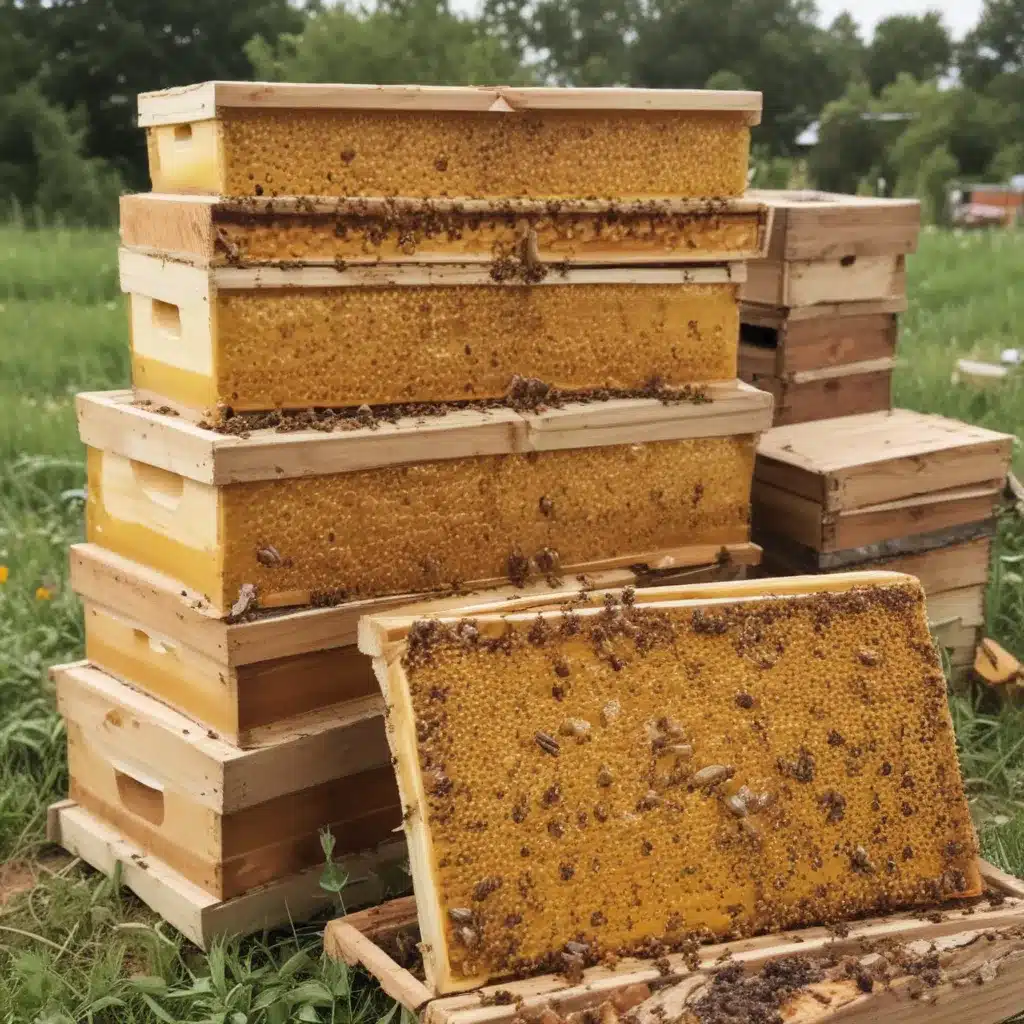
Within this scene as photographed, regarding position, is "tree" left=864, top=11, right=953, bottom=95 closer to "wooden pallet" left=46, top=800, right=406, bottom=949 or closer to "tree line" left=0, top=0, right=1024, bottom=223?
"tree line" left=0, top=0, right=1024, bottom=223

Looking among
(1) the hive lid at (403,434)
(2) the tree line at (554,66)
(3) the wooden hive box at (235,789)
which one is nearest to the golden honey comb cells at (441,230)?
(1) the hive lid at (403,434)

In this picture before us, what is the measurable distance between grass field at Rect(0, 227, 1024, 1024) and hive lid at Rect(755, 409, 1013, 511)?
652mm

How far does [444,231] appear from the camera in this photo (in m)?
2.85

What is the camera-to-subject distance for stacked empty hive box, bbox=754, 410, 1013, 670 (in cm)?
367

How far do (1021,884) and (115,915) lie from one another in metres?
2.01

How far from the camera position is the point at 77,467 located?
17.9 ft

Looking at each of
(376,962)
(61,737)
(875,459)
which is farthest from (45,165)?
(376,962)

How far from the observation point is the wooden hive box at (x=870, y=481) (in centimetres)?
366

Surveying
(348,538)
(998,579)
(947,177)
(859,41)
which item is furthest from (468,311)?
(859,41)

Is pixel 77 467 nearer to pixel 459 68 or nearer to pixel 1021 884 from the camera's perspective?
pixel 1021 884

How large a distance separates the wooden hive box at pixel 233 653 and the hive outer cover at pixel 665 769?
328mm

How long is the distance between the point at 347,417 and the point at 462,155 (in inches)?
24.8

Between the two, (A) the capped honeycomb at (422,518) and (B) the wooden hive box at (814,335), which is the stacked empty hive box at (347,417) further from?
(B) the wooden hive box at (814,335)

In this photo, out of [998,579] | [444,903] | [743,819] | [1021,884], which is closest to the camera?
[444,903]
